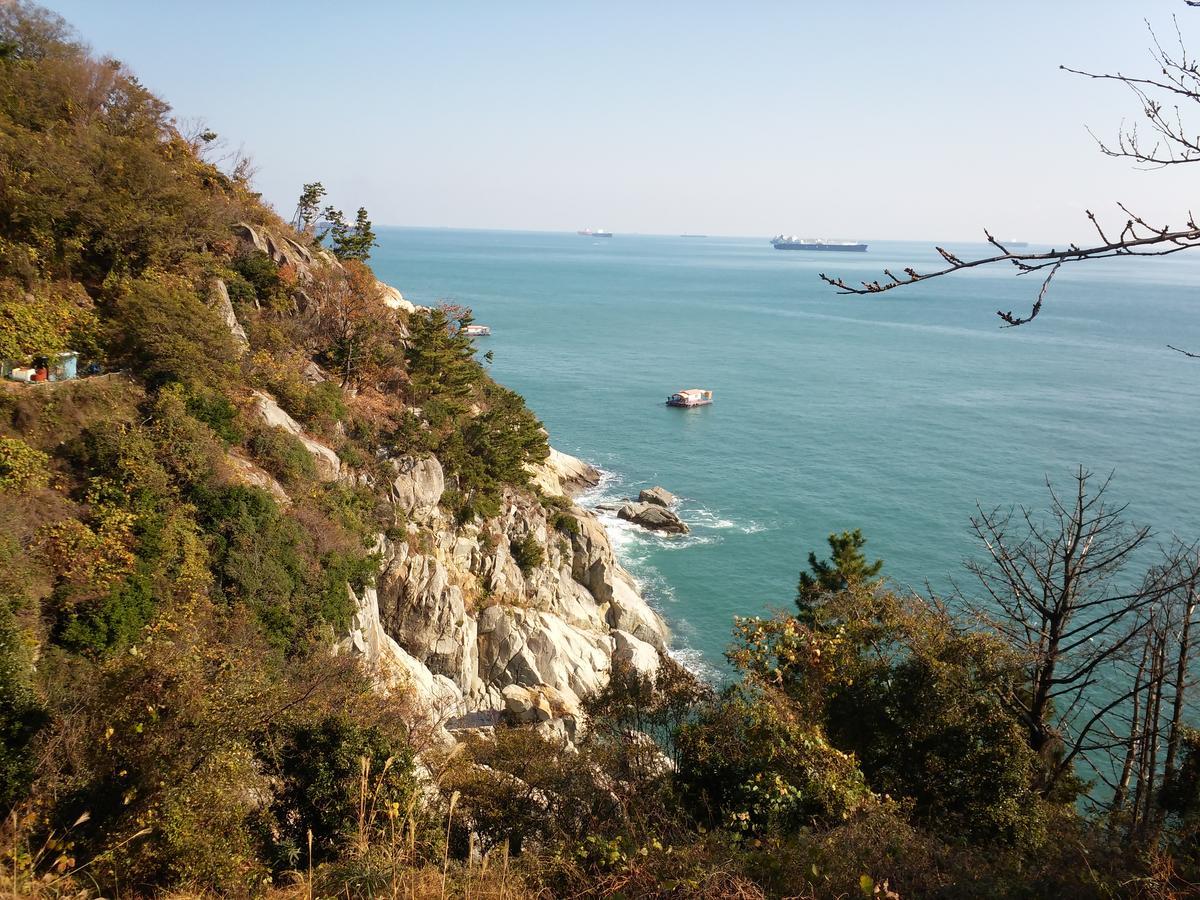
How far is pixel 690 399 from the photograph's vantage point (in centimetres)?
6950

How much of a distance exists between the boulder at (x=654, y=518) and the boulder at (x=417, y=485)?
18933 mm

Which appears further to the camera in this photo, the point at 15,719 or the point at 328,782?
the point at 328,782

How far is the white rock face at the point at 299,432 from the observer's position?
2325cm

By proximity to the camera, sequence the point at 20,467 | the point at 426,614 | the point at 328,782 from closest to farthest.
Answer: the point at 328,782 → the point at 20,467 → the point at 426,614

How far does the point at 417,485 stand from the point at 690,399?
44.8 meters

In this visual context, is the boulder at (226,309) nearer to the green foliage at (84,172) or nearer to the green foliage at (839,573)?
the green foliage at (84,172)

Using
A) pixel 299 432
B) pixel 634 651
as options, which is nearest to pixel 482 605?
pixel 634 651

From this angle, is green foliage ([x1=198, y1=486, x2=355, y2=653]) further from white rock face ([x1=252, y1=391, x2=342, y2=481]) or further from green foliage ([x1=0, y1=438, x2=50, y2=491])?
white rock face ([x1=252, y1=391, x2=342, y2=481])

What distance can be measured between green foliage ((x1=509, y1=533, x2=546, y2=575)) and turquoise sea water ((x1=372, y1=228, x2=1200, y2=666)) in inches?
328

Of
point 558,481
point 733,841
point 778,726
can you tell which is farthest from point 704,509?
point 733,841

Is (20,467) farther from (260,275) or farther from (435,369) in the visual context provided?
(435,369)

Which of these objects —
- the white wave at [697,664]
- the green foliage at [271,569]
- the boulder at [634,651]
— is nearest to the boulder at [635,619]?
the white wave at [697,664]

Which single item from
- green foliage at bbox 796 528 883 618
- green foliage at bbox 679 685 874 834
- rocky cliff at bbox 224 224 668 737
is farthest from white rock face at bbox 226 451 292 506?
green foliage at bbox 796 528 883 618

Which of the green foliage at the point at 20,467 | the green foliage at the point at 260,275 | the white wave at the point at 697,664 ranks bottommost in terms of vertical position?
the white wave at the point at 697,664
